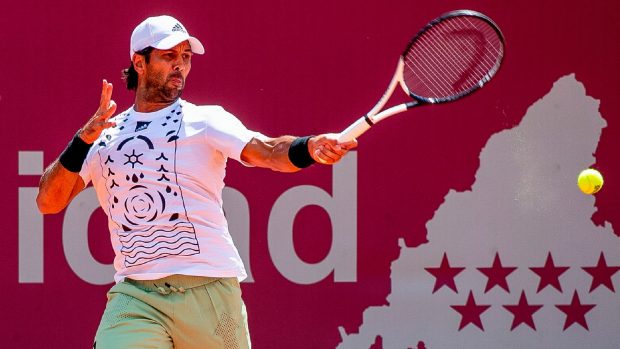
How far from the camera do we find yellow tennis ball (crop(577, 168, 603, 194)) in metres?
5.75

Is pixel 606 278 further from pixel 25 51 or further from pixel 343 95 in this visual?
pixel 25 51

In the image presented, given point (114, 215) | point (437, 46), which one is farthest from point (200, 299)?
point (437, 46)

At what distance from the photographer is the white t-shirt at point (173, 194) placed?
168 inches

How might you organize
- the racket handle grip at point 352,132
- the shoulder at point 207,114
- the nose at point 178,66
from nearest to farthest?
the racket handle grip at point 352,132 → the shoulder at point 207,114 → the nose at point 178,66

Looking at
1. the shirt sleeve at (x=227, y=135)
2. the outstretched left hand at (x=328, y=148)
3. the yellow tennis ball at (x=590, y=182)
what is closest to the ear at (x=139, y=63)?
the shirt sleeve at (x=227, y=135)

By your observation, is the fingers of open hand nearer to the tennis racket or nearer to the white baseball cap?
the white baseball cap

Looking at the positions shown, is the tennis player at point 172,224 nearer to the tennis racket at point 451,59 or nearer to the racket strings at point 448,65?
the tennis racket at point 451,59

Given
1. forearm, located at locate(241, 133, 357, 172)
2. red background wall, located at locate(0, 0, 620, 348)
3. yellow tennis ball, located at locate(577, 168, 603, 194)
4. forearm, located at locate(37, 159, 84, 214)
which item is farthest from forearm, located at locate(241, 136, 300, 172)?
yellow tennis ball, located at locate(577, 168, 603, 194)

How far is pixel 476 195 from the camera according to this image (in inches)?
242

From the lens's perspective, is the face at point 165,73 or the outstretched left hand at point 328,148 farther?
the face at point 165,73

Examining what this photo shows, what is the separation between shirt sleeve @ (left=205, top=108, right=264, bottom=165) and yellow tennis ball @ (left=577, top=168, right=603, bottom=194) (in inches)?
82.3

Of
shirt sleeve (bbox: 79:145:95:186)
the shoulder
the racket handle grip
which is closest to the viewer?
the racket handle grip

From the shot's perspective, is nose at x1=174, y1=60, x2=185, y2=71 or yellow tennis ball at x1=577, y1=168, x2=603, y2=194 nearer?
nose at x1=174, y1=60, x2=185, y2=71

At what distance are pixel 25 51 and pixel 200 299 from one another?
2256 millimetres
